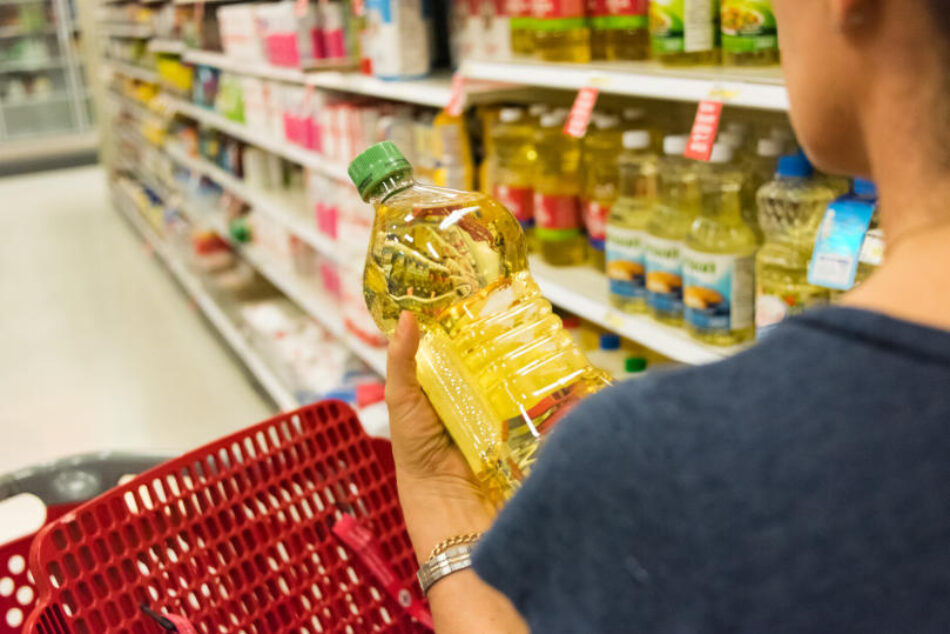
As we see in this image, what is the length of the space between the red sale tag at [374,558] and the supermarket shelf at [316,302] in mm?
1674

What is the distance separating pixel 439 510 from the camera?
102 centimetres

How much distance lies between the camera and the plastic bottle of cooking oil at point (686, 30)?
5.33 feet

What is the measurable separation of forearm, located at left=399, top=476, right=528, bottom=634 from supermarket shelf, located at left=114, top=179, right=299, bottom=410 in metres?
2.48

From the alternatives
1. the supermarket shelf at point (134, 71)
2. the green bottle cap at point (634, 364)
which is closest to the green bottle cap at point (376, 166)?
the green bottle cap at point (634, 364)

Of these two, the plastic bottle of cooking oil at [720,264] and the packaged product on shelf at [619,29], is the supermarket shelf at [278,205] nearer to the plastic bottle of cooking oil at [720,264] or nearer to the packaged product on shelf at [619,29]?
the packaged product on shelf at [619,29]

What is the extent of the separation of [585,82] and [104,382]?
346 cm

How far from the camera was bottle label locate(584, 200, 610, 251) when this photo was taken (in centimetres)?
206

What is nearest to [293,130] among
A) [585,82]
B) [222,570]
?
[585,82]

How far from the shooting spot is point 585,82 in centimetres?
169

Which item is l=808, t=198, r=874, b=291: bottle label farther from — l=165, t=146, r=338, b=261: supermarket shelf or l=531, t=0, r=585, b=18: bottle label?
l=165, t=146, r=338, b=261: supermarket shelf

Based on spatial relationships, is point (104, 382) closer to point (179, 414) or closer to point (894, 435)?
point (179, 414)

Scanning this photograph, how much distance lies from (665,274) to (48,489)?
3.76ft

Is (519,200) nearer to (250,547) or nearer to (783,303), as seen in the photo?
(783,303)

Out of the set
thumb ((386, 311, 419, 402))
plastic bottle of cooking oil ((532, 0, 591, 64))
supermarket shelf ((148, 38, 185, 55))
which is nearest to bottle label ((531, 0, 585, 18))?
plastic bottle of cooking oil ((532, 0, 591, 64))
